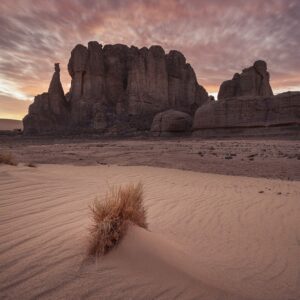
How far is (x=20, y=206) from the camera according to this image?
4457 millimetres

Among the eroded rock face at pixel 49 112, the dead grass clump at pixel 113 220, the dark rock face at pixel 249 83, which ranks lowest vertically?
the dead grass clump at pixel 113 220

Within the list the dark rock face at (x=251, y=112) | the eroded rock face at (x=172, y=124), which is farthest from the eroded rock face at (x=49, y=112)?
the dark rock face at (x=251, y=112)

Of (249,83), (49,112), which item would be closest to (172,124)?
(249,83)

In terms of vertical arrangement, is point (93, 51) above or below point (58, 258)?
above

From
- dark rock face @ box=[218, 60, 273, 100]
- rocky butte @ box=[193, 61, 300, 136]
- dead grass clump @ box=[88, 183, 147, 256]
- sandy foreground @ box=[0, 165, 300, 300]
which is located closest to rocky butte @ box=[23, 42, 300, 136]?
dark rock face @ box=[218, 60, 273, 100]

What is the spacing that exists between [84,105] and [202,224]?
6546cm

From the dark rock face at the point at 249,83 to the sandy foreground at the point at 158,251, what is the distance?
174 feet

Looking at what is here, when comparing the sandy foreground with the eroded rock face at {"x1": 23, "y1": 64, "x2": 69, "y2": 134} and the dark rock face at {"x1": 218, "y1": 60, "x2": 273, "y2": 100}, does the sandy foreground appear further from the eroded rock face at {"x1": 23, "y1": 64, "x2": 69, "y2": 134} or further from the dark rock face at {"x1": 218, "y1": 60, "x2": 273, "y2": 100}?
the eroded rock face at {"x1": 23, "y1": 64, "x2": 69, "y2": 134}

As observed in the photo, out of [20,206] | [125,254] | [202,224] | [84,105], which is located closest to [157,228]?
[202,224]

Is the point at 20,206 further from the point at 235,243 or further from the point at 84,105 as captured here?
the point at 84,105

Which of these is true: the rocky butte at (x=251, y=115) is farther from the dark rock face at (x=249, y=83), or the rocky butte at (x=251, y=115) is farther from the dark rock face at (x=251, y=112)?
the dark rock face at (x=249, y=83)

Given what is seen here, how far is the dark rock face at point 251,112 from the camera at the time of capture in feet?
117

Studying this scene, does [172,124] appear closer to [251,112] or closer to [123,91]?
[251,112]

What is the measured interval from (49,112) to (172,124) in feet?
118
